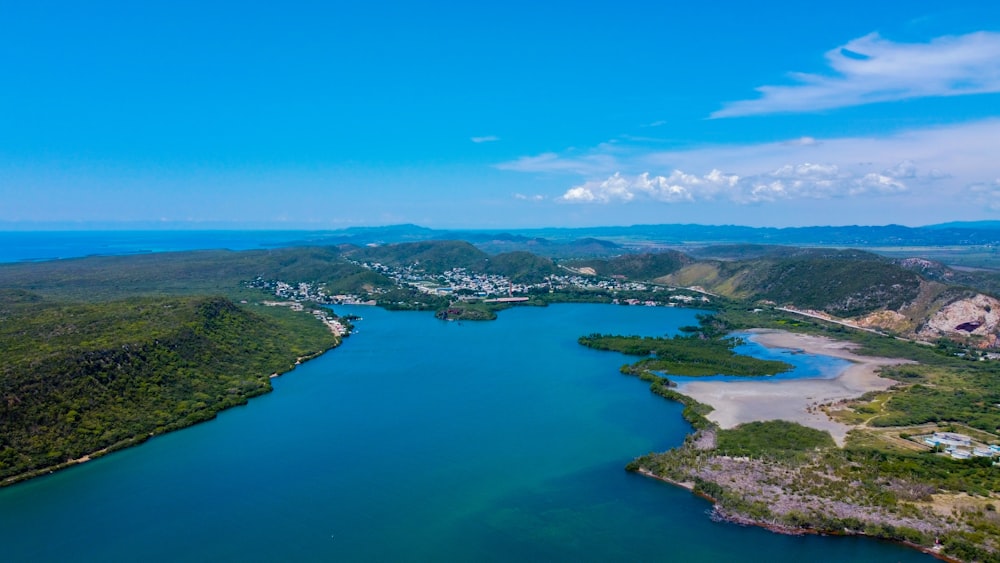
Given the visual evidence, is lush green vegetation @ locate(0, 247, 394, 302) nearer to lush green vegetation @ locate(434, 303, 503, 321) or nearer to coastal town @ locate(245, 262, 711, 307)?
coastal town @ locate(245, 262, 711, 307)

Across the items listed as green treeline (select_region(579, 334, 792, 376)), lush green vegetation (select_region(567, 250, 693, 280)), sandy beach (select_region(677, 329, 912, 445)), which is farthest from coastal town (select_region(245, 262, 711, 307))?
sandy beach (select_region(677, 329, 912, 445))

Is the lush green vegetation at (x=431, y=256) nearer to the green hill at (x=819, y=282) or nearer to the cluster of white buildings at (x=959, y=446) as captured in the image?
the green hill at (x=819, y=282)

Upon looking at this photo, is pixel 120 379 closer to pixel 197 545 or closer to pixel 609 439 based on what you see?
pixel 197 545

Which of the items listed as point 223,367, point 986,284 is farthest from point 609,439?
point 986,284

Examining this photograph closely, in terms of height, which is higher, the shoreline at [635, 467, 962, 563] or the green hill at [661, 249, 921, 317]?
the green hill at [661, 249, 921, 317]

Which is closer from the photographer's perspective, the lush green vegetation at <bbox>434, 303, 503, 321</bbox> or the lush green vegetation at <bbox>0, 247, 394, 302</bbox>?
the lush green vegetation at <bbox>434, 303, 503, 321</bbox>

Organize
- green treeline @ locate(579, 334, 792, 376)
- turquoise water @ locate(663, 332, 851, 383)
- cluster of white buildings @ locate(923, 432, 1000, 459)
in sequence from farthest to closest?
green treeline @ locate(579, 334, 792, 376) → turquoise water @ locate(663, 332, 851, 383) → cluster of white buildings @ locate(923, 432, 1000, 459)

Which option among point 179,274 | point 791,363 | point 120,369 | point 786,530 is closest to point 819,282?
point 791,363
